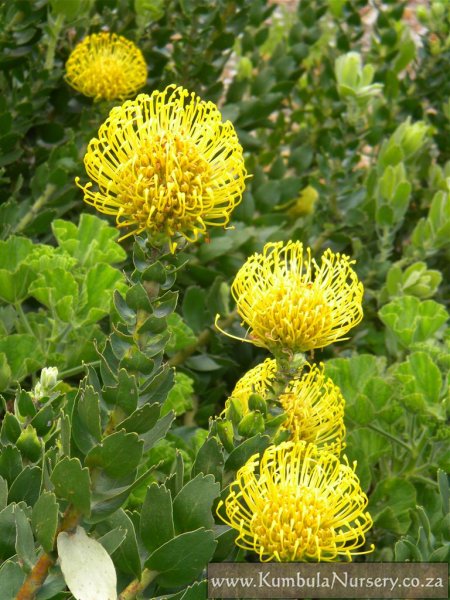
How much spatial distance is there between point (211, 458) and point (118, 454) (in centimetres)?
20

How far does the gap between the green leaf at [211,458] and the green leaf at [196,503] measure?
0.21 ft

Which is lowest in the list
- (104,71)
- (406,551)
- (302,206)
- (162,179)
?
(302,206)

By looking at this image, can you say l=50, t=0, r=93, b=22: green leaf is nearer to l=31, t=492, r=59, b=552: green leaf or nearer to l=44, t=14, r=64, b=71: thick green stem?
l=44, t=14, r=64, b=71: thick green stem

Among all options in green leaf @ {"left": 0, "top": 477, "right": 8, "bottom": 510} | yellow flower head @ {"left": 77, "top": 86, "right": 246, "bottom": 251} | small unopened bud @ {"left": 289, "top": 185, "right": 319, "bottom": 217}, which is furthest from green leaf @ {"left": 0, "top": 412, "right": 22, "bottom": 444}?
small unopened bud @ {"left": 289, "top": 185, "right": 319, "bottom": 217}

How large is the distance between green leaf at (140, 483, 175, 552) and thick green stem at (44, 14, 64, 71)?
1.48 metres

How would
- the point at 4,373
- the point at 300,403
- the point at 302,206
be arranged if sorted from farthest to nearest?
the point at 302,206 < the point at 4,373 < the point at 300,403

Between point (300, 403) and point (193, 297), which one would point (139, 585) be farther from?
point (193, 297)

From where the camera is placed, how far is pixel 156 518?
1.14 metres

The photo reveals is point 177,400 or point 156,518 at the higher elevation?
point 156,518

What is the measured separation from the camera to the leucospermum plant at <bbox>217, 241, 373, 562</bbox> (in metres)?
1.13

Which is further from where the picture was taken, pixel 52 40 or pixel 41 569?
pixel 52 40

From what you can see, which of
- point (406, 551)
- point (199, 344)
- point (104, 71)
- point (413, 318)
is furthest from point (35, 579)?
point (104, 71)

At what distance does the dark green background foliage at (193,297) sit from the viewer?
111 centimetres

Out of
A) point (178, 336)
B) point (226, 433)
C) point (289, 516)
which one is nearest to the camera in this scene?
point (289, 516)
